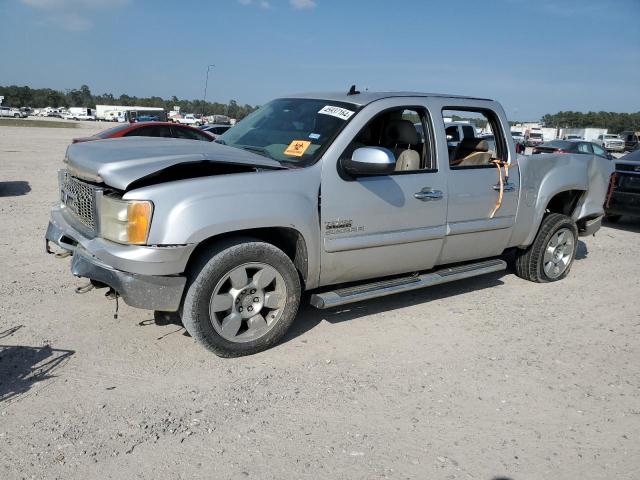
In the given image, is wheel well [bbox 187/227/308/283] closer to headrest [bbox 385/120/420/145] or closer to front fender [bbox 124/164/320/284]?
front fender [bbox 124/164/320/284]

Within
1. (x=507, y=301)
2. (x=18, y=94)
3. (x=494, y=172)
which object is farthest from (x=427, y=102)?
(x=18, y=94)

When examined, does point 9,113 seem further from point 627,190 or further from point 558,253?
point 558,253

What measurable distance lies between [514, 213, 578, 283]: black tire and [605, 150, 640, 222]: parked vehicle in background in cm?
425

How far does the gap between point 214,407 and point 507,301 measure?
3404mm

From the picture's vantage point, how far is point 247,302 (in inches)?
149

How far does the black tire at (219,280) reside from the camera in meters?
3.53

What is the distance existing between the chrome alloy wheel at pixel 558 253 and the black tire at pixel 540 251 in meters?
0.04

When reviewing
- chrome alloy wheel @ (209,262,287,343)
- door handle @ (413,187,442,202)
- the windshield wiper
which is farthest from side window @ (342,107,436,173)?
chrome alloy wheel @ (209,262,287,343)

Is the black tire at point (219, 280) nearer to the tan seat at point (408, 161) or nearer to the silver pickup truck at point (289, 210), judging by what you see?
the silver pickup truck at point (289, 210)

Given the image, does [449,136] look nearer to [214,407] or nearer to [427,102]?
[427,102]

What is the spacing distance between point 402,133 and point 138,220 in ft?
8.46

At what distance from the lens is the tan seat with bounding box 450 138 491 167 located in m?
5.31

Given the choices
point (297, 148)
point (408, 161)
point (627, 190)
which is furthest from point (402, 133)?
point (627, 190)

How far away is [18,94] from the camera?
5079 inches
